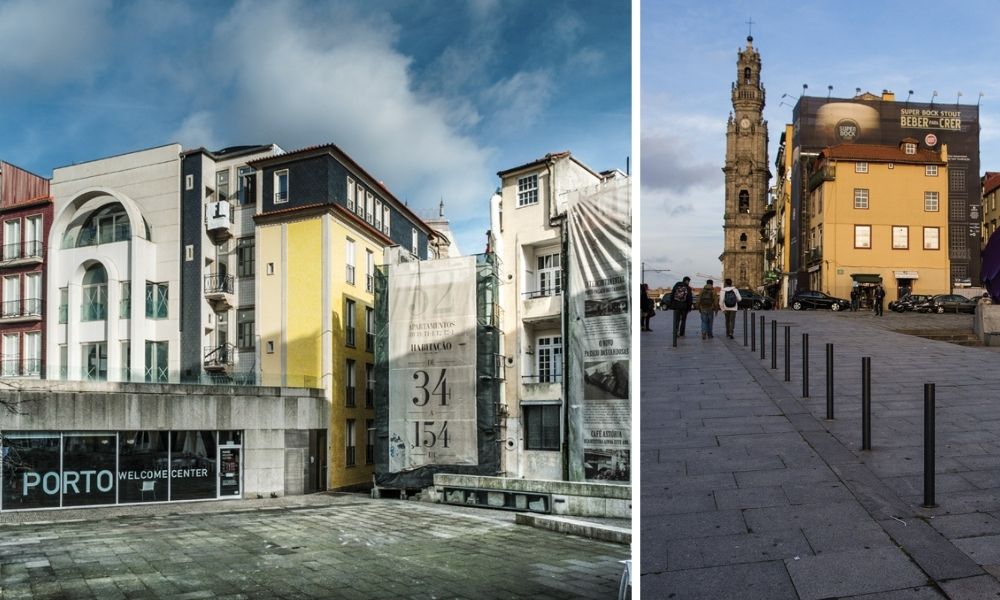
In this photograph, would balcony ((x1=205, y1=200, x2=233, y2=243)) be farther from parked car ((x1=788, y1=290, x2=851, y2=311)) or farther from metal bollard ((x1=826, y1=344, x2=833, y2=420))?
parked car ((x1=788, y1=290, x2=851, y2=311))

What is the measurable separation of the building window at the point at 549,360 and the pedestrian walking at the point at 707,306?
24.1 feet

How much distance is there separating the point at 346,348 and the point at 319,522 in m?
1.31

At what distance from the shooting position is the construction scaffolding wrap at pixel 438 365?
7.04 metres

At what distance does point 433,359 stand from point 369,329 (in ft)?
8.36

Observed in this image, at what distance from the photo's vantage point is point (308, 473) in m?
9.01

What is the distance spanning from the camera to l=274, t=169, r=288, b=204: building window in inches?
255

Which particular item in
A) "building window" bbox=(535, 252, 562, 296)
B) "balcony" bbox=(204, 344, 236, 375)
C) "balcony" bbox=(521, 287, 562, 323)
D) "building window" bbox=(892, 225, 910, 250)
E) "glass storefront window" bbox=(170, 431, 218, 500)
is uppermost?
"building window" bbox=(892, 225, 910, 250)

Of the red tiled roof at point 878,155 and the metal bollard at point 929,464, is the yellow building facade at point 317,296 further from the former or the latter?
the red tiled roof at point 878,155

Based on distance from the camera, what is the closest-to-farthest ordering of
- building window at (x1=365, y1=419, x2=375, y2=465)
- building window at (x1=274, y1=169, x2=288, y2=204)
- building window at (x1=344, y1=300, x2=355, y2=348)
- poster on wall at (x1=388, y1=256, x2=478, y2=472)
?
building window at (x1=274, y1=169, x2=288, y2=204) → building window at (x1=344, y1=300, x2=355, y2=348) → poster on wall at (x1=388, y1=256, x2=478, y2=472) → building window at (x1=365, y1=419, x2=375, y2=465)

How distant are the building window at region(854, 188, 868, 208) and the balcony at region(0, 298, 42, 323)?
39534 millimetres

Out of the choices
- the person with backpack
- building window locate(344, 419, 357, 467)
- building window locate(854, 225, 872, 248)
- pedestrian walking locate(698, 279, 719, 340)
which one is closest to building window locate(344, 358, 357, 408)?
building window locate(344, 419, 357, 467)

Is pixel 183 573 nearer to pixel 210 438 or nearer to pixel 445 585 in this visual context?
pixel 445 585

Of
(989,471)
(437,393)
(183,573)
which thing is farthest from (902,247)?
(183,573)

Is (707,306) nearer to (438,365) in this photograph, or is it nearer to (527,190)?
(438,365)
